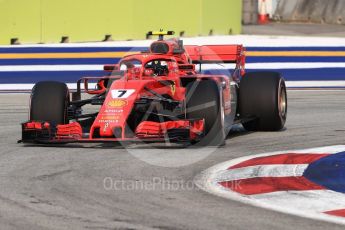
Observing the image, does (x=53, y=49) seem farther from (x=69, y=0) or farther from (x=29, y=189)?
(x=29, y=189)

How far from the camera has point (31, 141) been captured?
9.81 meters

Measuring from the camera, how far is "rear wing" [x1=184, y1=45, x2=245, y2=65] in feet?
40.6

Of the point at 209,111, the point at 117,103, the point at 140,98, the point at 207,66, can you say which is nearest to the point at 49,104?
the point at 117,103

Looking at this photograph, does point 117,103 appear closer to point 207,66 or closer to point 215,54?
point 215,54

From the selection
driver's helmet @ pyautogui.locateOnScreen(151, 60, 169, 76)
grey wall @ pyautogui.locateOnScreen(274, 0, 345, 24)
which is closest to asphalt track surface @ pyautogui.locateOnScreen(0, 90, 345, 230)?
driver's helmet @ pyautogui.locateOnScreen(151, 60, 169, 76)

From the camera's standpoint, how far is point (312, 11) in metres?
45.5

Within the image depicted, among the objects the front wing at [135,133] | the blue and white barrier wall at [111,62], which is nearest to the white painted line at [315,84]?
the blue and white barrier wall at [111,62]

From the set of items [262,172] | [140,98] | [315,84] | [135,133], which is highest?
[140,98]

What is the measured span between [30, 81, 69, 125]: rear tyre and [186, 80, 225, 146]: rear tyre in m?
1.54

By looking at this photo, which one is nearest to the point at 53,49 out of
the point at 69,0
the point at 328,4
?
the point at 69,0

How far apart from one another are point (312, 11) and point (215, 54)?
111 ft

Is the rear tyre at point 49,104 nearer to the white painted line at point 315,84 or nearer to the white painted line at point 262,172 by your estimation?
the white painted line at point 262,172

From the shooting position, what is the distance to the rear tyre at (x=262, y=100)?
11.1 metres

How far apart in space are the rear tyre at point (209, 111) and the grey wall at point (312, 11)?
34239 mm
